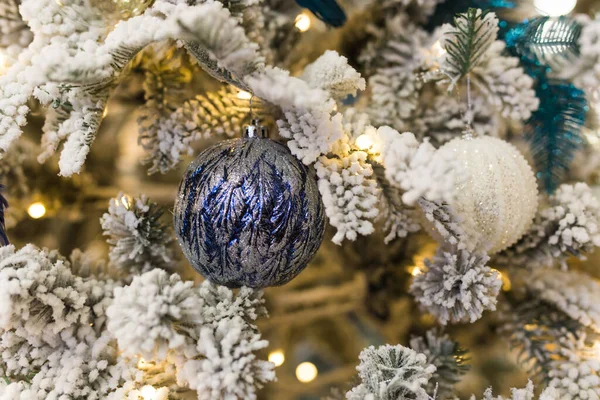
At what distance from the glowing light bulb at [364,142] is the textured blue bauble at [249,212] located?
0.06 metres

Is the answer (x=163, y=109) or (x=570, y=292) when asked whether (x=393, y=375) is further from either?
(x=163, y=109)

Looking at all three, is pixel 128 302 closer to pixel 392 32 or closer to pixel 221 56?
pixel 221 56

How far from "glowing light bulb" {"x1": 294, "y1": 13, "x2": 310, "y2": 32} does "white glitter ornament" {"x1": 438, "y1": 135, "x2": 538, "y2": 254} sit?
0.25 meters

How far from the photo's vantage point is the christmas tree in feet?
1.34

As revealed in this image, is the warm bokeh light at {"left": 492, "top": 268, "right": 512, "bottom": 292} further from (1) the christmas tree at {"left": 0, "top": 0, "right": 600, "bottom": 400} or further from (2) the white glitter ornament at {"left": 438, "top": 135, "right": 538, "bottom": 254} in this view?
(2) the white glitter ornament at {"left": 438, "top": 135, "right": 538, "bottom": 254}

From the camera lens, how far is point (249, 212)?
1.40 ft

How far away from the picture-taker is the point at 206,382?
15.7 inches

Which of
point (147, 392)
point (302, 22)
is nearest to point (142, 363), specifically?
point (147, 392)

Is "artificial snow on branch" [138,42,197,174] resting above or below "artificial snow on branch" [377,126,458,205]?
below

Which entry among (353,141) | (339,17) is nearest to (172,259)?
(353,141)

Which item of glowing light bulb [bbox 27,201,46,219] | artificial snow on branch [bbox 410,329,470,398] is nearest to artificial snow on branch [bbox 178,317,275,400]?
artificial snow on branch [bbox 410,329,470,398]

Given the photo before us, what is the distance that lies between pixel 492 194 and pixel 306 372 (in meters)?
0.44

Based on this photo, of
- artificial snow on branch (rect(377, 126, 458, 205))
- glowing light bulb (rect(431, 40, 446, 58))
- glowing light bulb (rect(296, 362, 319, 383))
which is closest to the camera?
artificial snow on branch (rect(377, 126, 458, 205))

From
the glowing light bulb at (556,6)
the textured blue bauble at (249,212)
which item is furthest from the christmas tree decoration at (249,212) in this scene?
the glowing light bulb at (556,6)
